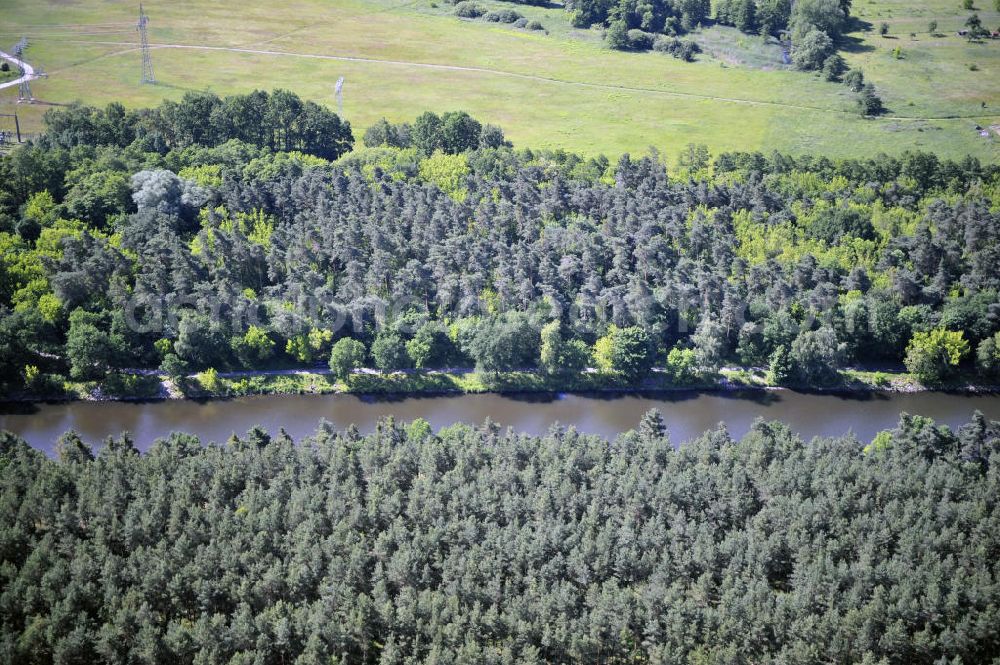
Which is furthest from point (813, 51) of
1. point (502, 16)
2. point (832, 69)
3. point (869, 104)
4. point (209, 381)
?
point (209, 381)

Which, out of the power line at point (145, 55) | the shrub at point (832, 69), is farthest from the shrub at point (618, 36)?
the power line at point (145, 55)

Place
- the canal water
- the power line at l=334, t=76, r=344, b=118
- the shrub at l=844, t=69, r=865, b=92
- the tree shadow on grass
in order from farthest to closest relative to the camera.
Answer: the tree shadow on grass < the shrub at l=844, t=69, r=865, b=92 < the power line at l=334, t=76, r=344, b=118 < the canal water

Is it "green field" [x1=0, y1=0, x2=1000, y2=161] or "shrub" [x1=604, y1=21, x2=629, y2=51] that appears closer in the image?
"green field" [x1=0, y1=0, x2=1000, y2=161]

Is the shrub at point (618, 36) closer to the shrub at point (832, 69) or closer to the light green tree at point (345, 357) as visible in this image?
the shrub at point (832, 69)

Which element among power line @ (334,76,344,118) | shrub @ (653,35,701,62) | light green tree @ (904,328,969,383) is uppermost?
shrub @ (653,35,701,62)

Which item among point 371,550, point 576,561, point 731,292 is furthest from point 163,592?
point 731,292

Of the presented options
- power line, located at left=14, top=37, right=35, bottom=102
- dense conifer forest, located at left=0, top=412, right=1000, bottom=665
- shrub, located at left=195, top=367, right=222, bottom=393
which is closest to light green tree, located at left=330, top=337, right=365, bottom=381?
shrub, located at left=195, top=367, right=222, bottom=393

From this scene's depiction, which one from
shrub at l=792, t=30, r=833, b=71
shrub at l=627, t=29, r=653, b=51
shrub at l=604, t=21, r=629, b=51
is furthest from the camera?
shrub at l=627, t=29, r=653, b=51

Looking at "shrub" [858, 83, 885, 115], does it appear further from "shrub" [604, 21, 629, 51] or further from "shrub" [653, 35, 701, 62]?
"shrub" [604, 21, 629, 51]
